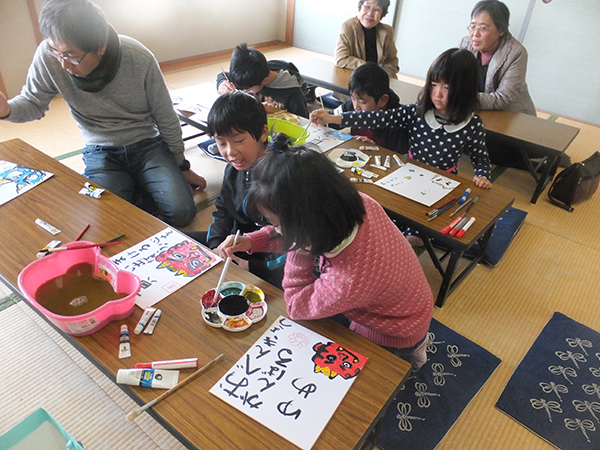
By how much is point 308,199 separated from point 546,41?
4324 millimetres

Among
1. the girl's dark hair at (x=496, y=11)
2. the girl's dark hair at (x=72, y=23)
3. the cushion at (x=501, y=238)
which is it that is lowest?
the cushion at (x=501, y=238)

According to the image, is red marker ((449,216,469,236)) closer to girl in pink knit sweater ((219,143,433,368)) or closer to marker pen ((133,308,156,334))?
girl in pink knit sweater ((219,143,433,368))

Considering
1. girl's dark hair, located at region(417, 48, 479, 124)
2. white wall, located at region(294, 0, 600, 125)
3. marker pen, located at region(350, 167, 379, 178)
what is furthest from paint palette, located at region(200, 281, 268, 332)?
white wall, located at region(294, 0, 600, 125)

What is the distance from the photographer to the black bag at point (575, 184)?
8.36 ft

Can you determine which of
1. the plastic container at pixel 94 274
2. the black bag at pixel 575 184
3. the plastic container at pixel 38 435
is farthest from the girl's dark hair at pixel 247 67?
the black bag at pixel 575 184

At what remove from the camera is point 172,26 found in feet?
14.4

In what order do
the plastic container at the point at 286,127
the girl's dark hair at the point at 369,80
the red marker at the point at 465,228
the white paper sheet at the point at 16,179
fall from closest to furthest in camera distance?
1. the white paper sheet at the point at 16,179
2. the red marker at the point at 465,228
3. the plastic container at the point at 286,127
4. the girl's dark hair at the point at 369,80

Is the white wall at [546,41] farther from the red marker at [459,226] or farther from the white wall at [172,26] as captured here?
the red marker at [459,226]

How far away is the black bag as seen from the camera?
2.55 m

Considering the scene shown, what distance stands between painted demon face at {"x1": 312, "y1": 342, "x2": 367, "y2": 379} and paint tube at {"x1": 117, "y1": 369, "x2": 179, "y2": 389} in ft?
1.02

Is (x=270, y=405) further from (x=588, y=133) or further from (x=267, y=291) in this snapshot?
(x=588, y=133)

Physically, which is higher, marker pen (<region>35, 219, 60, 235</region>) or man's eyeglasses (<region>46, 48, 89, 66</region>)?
man's eyeglasses (<region>46, 48, 89, 66</region>)

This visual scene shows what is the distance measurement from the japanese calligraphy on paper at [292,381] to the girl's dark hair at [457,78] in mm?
1360

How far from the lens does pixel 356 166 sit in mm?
1790
